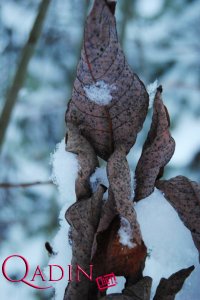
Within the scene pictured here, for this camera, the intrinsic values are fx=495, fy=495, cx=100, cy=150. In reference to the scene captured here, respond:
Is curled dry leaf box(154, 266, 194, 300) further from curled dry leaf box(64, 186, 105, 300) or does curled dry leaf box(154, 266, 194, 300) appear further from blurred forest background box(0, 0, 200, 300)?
blurred forest background box(0, 0, 200, 300)

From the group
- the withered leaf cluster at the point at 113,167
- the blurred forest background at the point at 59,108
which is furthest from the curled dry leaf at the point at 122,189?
the blurred forest background at the point at 59,108

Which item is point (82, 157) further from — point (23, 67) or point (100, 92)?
point (23, 67)

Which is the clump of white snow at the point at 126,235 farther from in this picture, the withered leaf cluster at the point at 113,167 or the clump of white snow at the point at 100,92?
the clump of white snow at the point at 100,92

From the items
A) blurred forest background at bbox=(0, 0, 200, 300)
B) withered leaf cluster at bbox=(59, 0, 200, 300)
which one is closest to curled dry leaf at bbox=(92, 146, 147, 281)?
withered leaf cluster at bbox=(59, 0, 200, 300)

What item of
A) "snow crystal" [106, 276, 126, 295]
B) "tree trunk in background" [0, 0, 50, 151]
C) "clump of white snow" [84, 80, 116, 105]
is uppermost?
"tree trunk in background" [0, 0, 50, 151]

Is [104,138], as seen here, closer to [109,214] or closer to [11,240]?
[109,214]

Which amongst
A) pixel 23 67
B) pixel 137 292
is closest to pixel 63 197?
pixel 137 292

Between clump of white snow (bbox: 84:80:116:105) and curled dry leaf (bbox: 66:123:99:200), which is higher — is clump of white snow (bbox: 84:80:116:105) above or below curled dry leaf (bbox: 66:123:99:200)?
above
